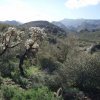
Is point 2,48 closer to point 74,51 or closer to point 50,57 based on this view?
point 50,57

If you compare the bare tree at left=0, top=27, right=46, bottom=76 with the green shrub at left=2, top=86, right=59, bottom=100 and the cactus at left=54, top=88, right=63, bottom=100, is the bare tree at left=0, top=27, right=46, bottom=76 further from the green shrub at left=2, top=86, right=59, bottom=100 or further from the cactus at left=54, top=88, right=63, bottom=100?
the green shrub at left=2, top=86, right=59, bottom=100

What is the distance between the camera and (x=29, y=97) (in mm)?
A: 15023

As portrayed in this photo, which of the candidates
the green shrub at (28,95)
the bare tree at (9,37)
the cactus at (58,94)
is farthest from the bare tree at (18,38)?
the green shrub at (28,95)

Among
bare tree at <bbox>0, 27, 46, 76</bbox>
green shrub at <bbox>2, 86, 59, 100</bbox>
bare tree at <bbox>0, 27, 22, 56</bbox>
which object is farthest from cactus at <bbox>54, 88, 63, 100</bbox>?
bare tree at <bbox>0, 27, 22, 56</bbox>

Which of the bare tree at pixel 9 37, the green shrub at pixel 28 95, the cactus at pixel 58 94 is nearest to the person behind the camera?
the green shrub at pixel 28 95

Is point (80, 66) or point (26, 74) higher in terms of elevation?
point (80, 66)

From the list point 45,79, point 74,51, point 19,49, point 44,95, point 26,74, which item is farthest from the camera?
point 74,51

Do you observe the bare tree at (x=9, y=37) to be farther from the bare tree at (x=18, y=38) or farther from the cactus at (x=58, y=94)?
the cactus at (x=58, y=94)

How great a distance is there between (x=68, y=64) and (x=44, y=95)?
7.05m

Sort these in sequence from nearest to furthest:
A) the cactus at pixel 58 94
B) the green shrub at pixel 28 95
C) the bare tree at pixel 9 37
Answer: the green shrub at pixel 28 95 < the cactus at pixel 58 94 < the bare tree at pixel 9 37

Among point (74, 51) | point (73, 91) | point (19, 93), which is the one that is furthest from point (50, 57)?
point (19, 93)

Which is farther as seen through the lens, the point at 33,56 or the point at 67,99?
the point at 33,56

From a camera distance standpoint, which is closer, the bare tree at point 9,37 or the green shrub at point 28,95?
the green shrub at point 28,95

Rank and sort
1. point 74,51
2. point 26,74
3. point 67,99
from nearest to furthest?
point 67,99, point 26,74, point 74,51
